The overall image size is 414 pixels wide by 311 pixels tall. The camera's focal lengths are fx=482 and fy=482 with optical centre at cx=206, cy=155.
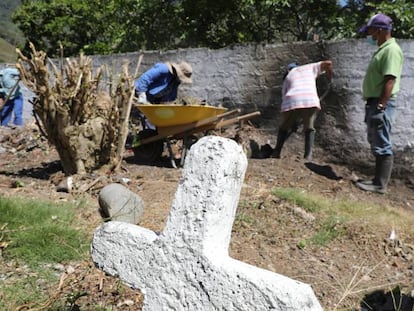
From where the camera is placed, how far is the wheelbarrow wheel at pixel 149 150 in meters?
6.27

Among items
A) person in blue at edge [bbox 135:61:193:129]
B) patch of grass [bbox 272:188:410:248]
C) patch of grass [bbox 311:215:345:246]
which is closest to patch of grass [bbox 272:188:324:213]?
patch of grass [bbox 272:188:410:248]

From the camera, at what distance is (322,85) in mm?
6363

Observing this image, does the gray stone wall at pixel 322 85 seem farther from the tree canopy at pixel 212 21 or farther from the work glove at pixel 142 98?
the tree canopy at pixel 212 21

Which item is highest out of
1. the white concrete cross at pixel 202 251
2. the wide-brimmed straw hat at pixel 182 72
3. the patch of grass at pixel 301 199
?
the wide-brimmed straw hat at pixel 182 72

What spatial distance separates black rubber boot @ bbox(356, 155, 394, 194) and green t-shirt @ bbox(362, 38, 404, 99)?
2.21ft

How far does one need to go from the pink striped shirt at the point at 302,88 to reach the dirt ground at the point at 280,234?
28.1 inches

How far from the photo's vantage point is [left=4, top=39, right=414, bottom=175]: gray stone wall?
570 cm

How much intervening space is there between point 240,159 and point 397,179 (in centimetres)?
473

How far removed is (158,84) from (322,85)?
7.07 ft

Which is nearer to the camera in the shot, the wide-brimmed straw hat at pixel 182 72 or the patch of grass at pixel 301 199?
the patch of grass at pixel 301 199

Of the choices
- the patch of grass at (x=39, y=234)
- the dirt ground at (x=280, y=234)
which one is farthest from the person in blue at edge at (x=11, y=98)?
the patch of grass at (x=39, y=234)

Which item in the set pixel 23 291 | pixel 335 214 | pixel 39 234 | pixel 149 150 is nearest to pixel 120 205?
pixel 39 234

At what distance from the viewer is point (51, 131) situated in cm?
481

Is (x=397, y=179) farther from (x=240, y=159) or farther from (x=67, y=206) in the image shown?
(x=240, y=159)
